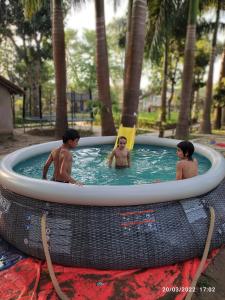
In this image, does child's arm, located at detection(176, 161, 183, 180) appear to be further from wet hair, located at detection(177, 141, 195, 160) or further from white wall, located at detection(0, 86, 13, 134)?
white wall, located at detection(0, 86, 13, 134)

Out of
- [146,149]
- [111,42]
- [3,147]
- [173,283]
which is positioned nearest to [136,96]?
[146,149]

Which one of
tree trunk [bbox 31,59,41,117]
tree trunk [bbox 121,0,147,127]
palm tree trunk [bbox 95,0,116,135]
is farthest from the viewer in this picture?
tree trunk [bbox 31,59,41,117]

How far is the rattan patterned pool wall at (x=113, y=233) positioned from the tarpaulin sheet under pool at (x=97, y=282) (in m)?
0.10

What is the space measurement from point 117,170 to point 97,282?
4643mm

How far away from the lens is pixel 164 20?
15.2m

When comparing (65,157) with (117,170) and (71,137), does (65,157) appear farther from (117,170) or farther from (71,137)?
(117,170)

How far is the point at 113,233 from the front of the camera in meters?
3.77

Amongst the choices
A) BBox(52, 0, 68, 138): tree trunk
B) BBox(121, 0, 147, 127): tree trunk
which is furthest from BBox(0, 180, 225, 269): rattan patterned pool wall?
BBox(52, 0, 68, 138): tree trunk

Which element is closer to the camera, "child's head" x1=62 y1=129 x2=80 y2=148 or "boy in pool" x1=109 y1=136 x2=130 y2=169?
"child's head" x1=62 y1=129 x2=80 y2=148

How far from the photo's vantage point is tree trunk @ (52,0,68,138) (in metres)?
12.6

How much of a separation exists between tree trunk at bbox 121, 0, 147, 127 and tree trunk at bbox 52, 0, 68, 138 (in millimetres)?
3948

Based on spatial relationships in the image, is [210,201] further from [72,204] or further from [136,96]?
[136,96]

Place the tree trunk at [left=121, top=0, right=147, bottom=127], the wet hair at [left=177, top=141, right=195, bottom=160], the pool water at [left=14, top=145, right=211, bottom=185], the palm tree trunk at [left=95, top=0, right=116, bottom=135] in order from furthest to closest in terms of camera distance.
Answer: the palm tree trunk at [left=95, top=0, right=116, bottom=135] < the tree trunk at [left=121, top=0, right=147, bottom=127] < the pool water at [left=14, top=145, right=211, bottom=185] < the wet hair at [left=177, top=141, right=195, bottom=160]

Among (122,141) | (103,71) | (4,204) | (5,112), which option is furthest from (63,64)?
(4,204)
